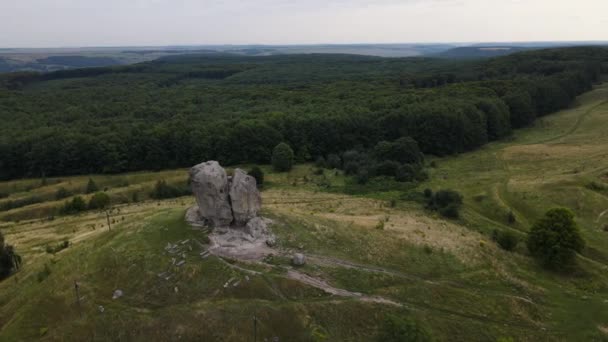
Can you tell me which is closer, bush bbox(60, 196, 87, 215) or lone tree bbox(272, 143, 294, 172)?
bush bbox(60, 196, 87, 215)

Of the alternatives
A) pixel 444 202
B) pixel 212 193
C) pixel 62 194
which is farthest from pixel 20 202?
pixel 444 202

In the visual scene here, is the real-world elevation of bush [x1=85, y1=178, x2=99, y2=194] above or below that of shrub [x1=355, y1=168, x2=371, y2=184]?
below

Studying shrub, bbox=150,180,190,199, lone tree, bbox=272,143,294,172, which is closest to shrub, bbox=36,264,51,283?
shrub, bbox=150,180,190,199

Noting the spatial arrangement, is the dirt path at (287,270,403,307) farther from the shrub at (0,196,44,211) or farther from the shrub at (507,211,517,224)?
the shrub at (0,196,44,211)

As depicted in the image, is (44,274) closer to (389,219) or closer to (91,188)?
(389,219)

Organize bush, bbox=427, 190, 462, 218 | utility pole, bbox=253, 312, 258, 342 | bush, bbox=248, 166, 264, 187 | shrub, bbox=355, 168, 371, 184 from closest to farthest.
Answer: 1. utility pole, bbox=253, 312, 258, 342
2. bush, bbox=427, 190, 462, 218
3. shrub, bbox=355, 168, 371, 184
4. bush, bbox=248, 166, 264, 187

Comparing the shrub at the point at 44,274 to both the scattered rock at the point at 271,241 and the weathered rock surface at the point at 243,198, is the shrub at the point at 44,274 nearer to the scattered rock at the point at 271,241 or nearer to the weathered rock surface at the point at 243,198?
the weathered rock surface at the point at 243,198
